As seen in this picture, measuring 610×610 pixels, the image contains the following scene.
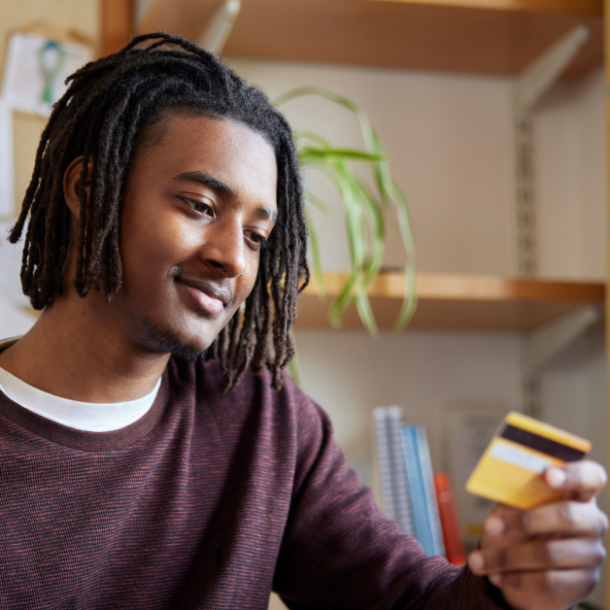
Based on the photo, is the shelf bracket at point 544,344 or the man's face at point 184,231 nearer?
the man's face at point 184,231

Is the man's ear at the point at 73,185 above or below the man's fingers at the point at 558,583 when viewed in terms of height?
above

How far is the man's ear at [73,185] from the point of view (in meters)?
0.75

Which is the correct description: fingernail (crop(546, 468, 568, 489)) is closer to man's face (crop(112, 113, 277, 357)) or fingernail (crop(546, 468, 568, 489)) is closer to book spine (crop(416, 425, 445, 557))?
man's face (crop(112, 113, 277, 357))

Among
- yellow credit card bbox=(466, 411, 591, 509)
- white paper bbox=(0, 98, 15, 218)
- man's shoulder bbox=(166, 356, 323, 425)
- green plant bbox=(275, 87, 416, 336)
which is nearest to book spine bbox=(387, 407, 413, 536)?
green plant bbox=(275, 87, 416, 336)

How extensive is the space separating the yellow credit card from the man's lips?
322 millimetres

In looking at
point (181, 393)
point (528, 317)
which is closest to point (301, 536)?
point (181, 393)

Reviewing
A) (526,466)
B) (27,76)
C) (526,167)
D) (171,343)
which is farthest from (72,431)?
(526,167)

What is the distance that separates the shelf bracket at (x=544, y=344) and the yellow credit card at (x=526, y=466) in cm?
72

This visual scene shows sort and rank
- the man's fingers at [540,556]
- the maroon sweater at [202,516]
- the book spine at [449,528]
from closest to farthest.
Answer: the man's fingers at [540,556] < the maroon sweater at [202,516] < the book spine at [449,528]

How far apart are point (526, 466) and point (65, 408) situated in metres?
0.48

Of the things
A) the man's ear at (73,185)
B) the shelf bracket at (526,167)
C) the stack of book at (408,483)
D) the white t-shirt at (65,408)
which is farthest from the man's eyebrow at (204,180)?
the shelf bracket at (526,167)

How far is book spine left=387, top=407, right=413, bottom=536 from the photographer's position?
119cm

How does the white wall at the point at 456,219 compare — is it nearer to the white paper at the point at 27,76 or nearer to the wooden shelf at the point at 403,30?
the wooden shelf at the point at 403,30

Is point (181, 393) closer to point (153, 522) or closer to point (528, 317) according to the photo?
point (153, 522)
